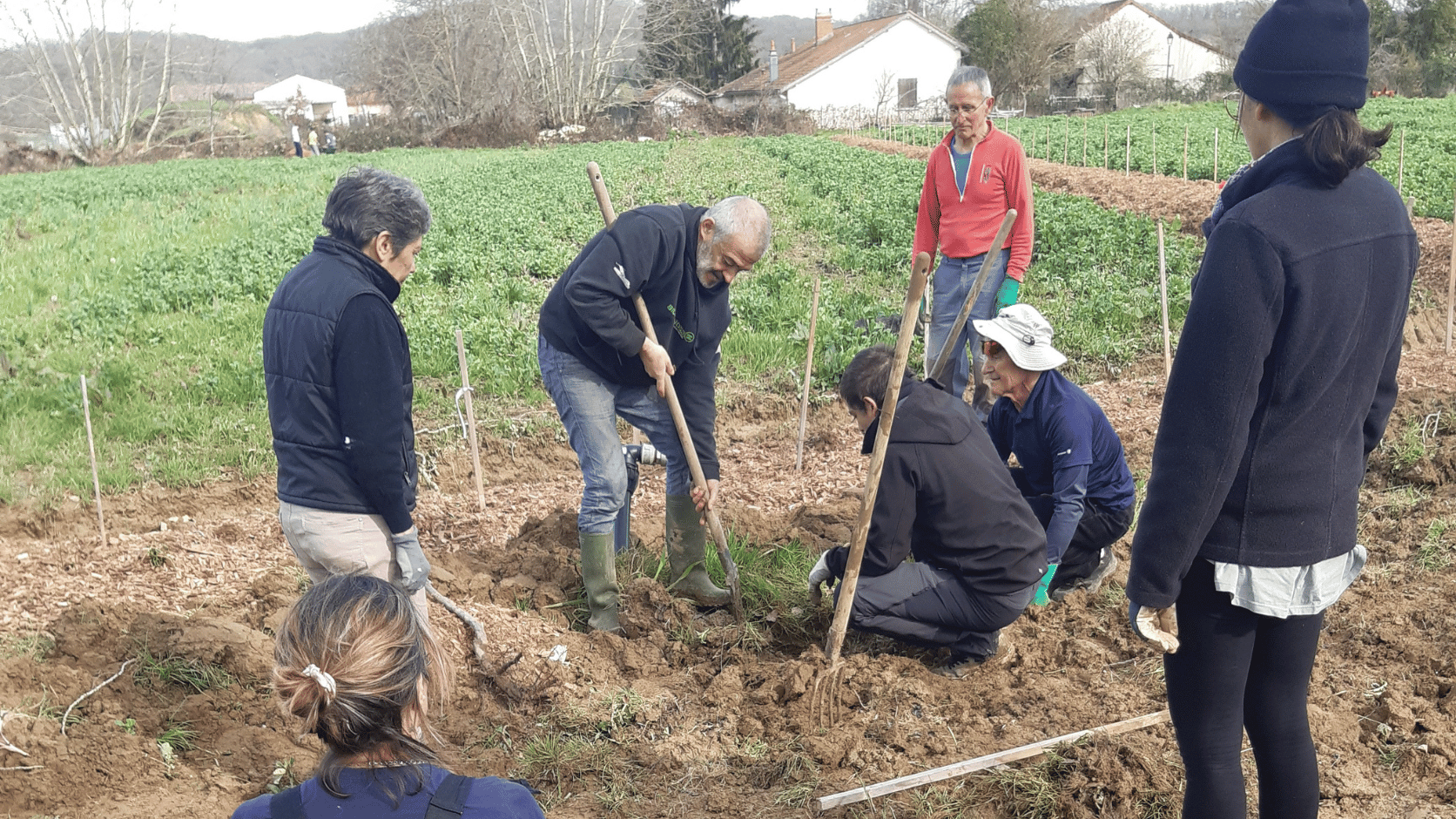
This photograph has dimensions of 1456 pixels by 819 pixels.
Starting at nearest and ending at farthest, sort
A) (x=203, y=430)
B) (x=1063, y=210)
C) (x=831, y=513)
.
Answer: (x=831, y=513) → (x=203, y=430) → (x=1063, y=210)

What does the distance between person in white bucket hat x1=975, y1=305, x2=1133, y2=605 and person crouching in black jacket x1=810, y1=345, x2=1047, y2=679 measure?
36cm

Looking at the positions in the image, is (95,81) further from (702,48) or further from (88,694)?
(88,694)

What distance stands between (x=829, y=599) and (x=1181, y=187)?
1415 cm

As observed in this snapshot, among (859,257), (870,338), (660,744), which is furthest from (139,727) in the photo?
(859,257)

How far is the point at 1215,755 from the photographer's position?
218cm

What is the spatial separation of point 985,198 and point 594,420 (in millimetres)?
2766

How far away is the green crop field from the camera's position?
7051 mm

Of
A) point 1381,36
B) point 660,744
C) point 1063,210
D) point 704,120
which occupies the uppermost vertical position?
point 1381,36

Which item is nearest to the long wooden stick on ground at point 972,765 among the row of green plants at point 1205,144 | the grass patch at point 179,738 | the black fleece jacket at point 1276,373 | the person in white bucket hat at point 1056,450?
the person in white bucket hat at point 1056,450

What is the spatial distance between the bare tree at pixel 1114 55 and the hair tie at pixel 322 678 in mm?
55373

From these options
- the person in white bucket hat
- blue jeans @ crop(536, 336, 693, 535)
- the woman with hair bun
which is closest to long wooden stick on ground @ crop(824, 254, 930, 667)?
the person in white bucket hat

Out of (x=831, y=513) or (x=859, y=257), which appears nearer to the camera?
(x=831, y=513)

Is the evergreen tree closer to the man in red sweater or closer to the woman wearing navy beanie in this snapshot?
the man in red sweater

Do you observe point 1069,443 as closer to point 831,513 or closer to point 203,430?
point 831,513
